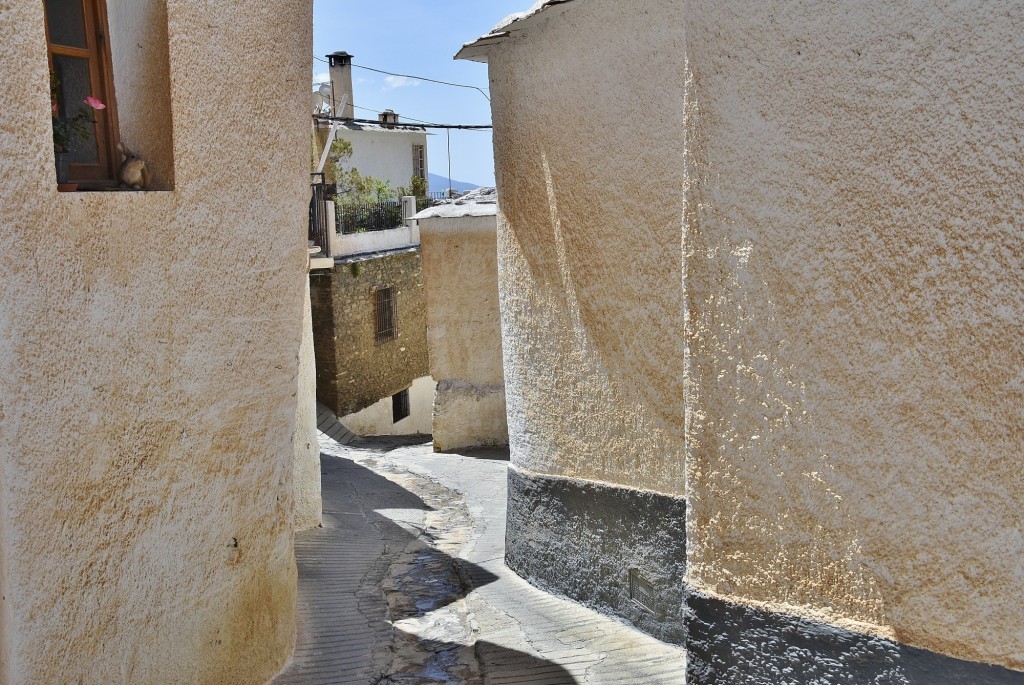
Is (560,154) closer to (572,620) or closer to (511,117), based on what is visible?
(511,117)

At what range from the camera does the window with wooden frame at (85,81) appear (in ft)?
15.9

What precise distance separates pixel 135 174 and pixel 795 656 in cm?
370


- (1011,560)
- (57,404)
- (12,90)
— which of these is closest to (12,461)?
(57,404)

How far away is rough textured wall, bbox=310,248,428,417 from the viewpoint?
16766 millimetres

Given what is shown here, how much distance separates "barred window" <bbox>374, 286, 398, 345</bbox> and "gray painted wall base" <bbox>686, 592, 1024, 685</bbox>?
15.1 metres

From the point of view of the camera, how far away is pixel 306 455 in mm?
8734

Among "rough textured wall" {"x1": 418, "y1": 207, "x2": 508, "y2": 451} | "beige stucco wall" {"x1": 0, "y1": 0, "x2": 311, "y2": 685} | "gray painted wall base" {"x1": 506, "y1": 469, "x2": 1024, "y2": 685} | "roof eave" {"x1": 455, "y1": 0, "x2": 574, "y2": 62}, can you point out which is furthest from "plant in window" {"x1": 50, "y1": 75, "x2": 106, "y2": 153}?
"rough textured wall" {"x1": 418, "y1": 207, "x2": 508, "y2": 451}

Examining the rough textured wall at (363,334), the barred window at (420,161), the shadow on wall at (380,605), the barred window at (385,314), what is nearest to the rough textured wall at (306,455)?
the shadow on wall at (380,605)

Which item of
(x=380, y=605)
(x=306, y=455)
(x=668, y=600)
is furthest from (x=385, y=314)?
(x=668, y=600)

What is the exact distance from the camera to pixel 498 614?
6.74 metres

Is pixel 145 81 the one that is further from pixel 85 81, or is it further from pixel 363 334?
pixel 363 334

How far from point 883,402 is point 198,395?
337 cm

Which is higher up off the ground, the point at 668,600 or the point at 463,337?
the point at 463,337

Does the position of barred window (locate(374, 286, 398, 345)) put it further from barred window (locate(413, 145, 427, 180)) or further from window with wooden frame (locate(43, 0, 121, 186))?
window with wooden frame (locate(43, 0, 121, 186))
